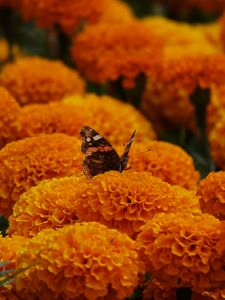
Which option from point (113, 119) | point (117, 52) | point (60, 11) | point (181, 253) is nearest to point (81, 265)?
point (181, 253)

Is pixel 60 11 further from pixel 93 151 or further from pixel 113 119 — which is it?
pixel 93 151

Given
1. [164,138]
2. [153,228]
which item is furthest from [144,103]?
[153,228]

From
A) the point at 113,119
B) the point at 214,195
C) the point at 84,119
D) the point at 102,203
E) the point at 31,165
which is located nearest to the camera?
the point at 102,203

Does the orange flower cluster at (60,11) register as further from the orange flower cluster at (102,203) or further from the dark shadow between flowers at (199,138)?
the orange flower cluster at (102,203)

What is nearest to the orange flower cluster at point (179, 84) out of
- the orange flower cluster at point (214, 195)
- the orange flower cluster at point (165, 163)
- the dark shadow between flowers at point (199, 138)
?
the dark shadow between flowers at point (199, 138)

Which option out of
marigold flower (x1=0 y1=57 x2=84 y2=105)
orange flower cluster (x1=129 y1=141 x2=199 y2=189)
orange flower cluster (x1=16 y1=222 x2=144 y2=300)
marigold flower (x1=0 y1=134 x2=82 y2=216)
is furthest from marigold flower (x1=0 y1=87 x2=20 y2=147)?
orange flower cluster (x1=16 y1=222 x2=144 y2=300)
